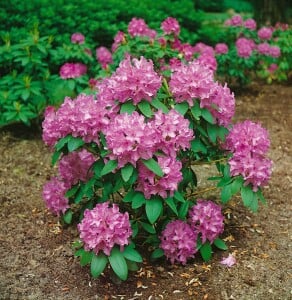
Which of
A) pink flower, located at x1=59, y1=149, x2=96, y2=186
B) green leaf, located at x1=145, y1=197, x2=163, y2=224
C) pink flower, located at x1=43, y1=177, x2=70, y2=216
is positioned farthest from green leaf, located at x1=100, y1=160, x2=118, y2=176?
pink flower, located at x1=43, y1=177, x2=70, y2=216

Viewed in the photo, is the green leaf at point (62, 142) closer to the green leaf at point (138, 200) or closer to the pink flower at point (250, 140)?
the green leaf at point (138, 200)

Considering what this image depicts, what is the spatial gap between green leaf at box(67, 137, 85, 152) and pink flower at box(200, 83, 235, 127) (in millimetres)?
568

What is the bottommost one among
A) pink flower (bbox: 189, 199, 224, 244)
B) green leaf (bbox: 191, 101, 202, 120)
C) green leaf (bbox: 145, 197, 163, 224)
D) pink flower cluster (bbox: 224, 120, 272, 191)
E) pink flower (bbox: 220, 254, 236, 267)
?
pink flower (bbox: 220, 254, 236, 267)

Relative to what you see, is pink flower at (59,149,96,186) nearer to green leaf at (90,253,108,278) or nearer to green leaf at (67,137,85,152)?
green leaf at (67,137,85,152)

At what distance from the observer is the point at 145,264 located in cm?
294

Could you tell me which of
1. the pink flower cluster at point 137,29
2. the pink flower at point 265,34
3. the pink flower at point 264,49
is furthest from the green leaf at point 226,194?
the pink flower at point 265,34

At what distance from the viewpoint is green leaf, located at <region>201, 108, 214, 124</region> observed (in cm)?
266

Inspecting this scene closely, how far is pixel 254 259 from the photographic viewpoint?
2955 mm

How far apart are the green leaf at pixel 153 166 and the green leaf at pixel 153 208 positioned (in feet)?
0.59

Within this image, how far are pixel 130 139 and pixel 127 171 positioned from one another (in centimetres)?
14

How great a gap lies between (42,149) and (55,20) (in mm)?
1358

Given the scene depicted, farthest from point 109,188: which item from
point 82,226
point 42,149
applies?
point 42,149

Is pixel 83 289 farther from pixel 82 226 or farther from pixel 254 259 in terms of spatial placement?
pixel 254 259

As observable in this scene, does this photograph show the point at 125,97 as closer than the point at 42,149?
Yes
